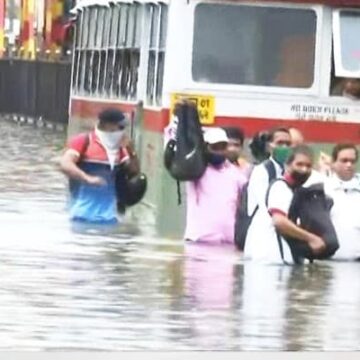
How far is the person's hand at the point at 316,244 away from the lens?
15.4m

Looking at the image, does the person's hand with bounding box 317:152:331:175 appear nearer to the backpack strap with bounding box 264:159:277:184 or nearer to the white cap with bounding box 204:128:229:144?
the backpack strap with bounding box 264:159:277:184

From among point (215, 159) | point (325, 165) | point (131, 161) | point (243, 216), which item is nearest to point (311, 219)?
point (243, 216)

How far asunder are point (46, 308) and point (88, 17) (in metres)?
12.9

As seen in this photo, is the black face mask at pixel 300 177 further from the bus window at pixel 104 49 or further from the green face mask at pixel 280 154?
the bus window at pixel 104 49

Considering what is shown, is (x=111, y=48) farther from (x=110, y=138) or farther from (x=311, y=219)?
(x=311, y=219)

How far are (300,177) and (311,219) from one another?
13.4 inches

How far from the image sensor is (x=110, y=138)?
18672 mm

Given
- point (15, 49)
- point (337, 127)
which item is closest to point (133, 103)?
point (337, 127)

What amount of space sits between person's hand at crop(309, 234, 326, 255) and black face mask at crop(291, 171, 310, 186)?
0.45m

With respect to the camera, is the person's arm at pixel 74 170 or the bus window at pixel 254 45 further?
the bus window at pixel 254 45

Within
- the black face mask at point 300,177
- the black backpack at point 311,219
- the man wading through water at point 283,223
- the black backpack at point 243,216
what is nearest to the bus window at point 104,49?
the black backpack at point 243,216

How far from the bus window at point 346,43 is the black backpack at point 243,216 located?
2.82 m

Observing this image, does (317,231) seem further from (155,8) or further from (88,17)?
(88,17)

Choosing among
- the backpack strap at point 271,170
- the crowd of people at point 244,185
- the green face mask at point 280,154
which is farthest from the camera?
the green face mask at point 280,154
